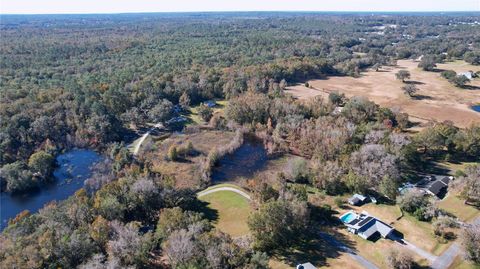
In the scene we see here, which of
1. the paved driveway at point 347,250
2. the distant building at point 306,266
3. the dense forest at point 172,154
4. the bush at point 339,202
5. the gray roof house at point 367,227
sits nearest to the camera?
the distant building at point 306,266

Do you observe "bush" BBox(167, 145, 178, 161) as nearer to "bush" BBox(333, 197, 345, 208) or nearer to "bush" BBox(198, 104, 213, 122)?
"bush" BBox(198, 104, 213, 122)

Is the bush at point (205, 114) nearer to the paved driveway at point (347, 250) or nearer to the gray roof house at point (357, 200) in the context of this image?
the gray roof house at point (357, 200)

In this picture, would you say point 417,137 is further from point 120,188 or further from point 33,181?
point 33,181

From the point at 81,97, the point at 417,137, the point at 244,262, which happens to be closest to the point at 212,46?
the point at 81,97

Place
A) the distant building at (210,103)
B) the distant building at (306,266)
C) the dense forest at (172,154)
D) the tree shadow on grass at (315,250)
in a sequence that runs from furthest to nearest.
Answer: the distant building at (210,103) < the tree shadow on grass at (315,250) < the dense forest at (172,154) < the distant building at (306,266)

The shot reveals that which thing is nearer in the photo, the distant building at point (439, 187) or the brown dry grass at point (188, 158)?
the distant building at point (439, 187)

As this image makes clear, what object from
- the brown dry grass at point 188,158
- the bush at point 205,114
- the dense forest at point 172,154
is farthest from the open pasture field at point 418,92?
the brown dry grass at point 188,158

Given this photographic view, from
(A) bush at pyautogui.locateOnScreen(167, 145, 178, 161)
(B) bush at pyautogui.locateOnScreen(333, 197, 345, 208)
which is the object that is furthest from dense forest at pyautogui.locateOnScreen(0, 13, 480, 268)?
(A) bush at pyautogui.locateOnScreen(167, 145, 178, 161)

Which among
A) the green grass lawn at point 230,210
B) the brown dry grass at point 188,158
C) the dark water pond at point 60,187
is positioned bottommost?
the dark water pond at point 60,187
